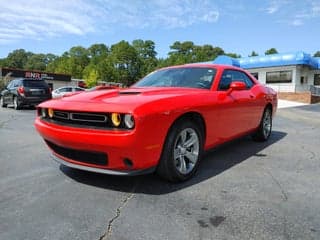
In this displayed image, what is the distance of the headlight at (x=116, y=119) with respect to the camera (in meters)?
3.21

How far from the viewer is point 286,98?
26688mm

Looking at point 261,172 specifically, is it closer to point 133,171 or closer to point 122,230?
point 133,171

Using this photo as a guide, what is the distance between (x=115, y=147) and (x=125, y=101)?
1.75 feet

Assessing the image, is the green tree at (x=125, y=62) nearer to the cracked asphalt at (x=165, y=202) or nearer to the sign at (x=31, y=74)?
the sign at (x=31, y=74)

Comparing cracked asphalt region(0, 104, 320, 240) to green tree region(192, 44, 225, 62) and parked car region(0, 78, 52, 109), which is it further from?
green tree region(192, 44, 225, 62)

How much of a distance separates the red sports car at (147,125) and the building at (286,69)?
87.1ft

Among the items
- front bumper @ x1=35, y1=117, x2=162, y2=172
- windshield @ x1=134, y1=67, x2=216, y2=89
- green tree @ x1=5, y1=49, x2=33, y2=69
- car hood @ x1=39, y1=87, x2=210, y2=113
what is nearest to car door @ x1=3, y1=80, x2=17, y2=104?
windshield @ x1=134, y1=67, x2=216, y2=89

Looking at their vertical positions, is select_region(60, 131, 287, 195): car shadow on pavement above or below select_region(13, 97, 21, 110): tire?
below

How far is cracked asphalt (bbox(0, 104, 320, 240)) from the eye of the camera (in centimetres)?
265

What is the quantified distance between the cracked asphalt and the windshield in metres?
1.16

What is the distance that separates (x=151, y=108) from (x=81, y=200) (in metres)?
1.16

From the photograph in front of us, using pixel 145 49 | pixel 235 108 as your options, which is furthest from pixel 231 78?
pixel 145 49

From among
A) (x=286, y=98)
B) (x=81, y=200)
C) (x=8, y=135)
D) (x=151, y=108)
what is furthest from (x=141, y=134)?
(x=286, y=98)

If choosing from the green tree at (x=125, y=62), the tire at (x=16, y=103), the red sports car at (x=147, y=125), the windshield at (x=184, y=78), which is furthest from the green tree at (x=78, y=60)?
the red sports car at (x=147, y=125)
